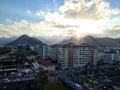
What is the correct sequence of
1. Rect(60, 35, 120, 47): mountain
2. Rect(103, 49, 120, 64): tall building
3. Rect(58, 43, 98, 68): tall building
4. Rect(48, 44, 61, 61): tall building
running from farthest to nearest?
1. Rect(60, 35, 120, 47): mountain
2. Rect(103, 49, 120, 64): tall building
3. Rect(48, 44, 61, 61): tall building
4. Rect(58, 43, 98, 68): tall building

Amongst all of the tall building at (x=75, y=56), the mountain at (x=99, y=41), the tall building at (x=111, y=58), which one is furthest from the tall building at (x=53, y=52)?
the mountain at (x=99, y=41)

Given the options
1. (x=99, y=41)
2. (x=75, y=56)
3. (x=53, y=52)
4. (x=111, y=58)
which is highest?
(x=99, y=41)

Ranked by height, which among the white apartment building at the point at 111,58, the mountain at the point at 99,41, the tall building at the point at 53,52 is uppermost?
the mountain at the point at 99,41

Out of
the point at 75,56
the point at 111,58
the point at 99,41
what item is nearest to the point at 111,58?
the point at 111,58

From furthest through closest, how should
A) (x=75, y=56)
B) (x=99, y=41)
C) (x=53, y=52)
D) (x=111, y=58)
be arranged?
(x=99, y=41)
(x=111, y=58)
(x=53, y=52)
(x=75, y=56)

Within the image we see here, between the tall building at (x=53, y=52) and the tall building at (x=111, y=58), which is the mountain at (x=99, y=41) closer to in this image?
the tall building at (x=111, y=58)

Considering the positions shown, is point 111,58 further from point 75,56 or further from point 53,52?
point 53,52

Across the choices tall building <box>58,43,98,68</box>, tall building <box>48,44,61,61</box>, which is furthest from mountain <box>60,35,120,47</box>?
tall building <box>58,43,98,68</box>

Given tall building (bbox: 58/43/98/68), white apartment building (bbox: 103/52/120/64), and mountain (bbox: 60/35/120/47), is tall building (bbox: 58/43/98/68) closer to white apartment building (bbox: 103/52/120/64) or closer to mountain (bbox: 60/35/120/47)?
white apartment building (bbox: 103/52/120/64)

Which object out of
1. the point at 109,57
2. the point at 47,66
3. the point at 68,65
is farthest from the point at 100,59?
the point at 47,66

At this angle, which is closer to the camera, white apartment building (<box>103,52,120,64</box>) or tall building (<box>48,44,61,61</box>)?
tall building (<box>48,44,61,61</box>)
